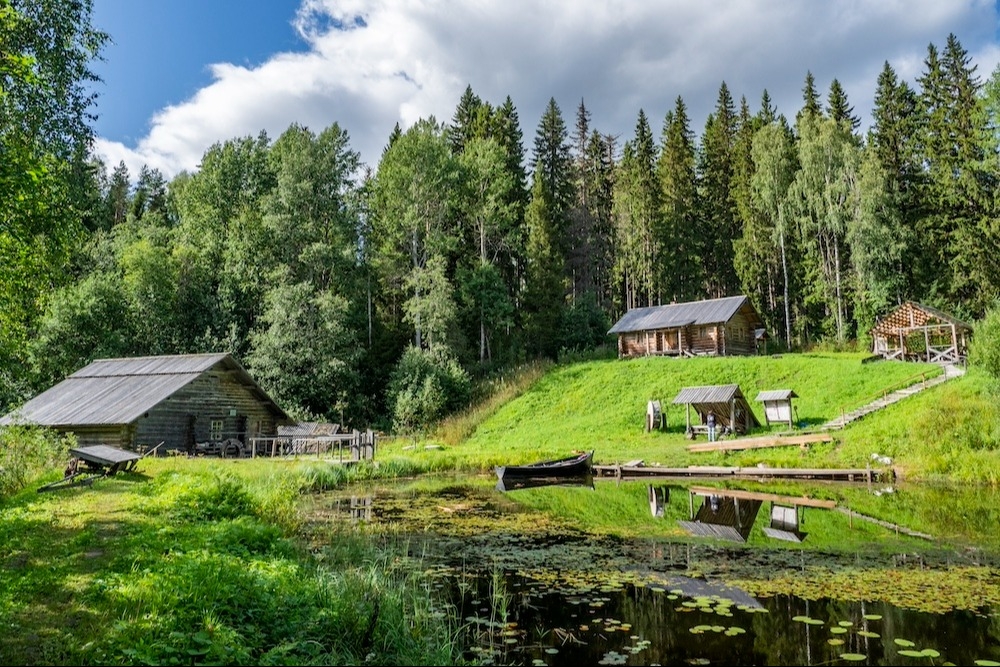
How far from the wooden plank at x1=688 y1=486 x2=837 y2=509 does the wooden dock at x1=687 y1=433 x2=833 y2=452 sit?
5816 mm

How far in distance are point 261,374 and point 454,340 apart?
40.4 ft

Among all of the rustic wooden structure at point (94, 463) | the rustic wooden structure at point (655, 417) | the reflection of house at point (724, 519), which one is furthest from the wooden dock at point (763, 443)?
the rustic wooden structure at point (94, 463)

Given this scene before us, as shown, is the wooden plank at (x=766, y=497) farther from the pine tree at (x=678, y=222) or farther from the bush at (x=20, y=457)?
the pine tree at (x=678, y=222)

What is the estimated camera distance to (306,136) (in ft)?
142

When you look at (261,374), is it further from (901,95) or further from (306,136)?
(901,95)

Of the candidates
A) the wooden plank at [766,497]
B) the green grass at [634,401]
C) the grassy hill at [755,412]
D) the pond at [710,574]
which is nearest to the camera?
the pond at [710,574]

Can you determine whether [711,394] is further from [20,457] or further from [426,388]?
[20,457]

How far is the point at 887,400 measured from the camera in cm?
2789

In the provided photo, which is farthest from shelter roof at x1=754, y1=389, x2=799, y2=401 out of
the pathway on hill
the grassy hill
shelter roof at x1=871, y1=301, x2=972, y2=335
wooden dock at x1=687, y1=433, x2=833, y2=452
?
shelter roof at x1=871, y1=301, x2=972, y2=335

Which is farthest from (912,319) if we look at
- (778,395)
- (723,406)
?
(723,406)

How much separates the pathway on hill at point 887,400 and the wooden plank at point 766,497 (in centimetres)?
934

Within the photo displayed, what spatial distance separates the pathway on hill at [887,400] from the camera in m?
26.9

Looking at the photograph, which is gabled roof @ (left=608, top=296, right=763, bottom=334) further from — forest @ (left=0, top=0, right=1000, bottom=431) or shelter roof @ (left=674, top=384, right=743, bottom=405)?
shelter roof @ (left=674, top=384, right=743, bottom=405)

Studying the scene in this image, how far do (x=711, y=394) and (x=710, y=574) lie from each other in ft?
67.9
